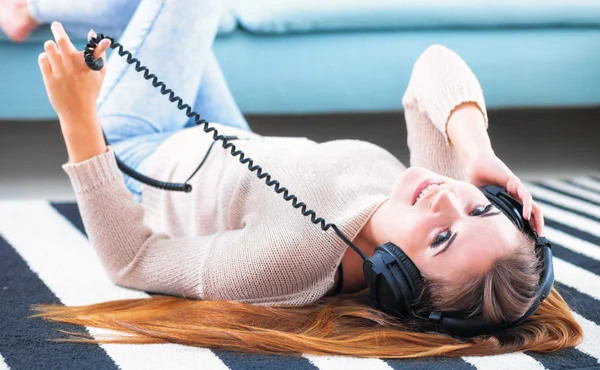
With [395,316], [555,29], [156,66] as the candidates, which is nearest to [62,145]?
[156,66]

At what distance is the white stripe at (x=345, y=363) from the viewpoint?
1.09 metres

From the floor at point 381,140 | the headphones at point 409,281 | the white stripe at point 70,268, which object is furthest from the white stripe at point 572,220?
the white stripe at point 70,268

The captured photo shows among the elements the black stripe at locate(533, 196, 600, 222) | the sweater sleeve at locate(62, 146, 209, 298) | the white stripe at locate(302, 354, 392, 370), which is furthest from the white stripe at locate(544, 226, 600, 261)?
the sweater sleeve at locate(62, 146, 209, 298)

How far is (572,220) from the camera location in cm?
192

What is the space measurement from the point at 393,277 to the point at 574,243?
76 cm

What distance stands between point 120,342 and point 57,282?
0.33 meters

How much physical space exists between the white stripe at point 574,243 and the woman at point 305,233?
37 cm

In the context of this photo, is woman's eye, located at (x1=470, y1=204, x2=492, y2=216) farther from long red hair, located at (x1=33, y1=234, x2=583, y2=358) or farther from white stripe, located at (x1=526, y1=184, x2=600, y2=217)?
white stripe, located at (x1=526, y1=184, x2=600, y2=217)

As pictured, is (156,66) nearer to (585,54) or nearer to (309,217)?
(309,217)

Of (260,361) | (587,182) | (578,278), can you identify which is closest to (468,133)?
(578,278)

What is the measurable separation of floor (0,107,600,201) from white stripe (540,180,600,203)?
8cm

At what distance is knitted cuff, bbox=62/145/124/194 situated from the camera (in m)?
1.29

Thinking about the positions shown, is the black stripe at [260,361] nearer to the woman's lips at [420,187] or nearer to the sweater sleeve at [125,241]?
the sweater sleeve at [125,241]

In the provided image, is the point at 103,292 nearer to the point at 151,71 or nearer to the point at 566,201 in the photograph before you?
the point at 151,71
